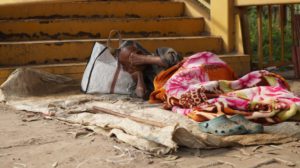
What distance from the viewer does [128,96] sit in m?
4.70

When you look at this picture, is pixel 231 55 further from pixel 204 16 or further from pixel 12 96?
pixel 12 96

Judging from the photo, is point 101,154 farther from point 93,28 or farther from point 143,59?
point 93,28

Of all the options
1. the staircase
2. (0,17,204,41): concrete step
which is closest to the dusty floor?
the staircase

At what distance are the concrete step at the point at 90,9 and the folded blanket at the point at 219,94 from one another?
88.8 inches

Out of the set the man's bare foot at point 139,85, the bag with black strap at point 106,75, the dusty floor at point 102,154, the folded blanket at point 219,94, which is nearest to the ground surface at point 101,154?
the dusty floor at point 102,154

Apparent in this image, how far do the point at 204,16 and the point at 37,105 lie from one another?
3.20m

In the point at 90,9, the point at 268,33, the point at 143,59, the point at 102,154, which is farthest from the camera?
the point at 268,33

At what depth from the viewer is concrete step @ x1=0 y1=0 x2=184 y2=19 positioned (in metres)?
5.97

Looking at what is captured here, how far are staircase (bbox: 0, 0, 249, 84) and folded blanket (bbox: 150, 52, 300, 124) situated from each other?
1417 millimetres

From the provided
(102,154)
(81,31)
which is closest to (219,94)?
(102,154)

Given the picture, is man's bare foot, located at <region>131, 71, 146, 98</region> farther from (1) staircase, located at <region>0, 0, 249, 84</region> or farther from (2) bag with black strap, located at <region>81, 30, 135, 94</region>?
(1) staircase, located at <region>0, 0, 249, 84</region>

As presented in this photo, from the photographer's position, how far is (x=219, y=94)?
381 cm

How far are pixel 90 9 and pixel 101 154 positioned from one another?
3.85m

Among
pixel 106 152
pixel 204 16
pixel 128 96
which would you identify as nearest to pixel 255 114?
pixel 106 152
